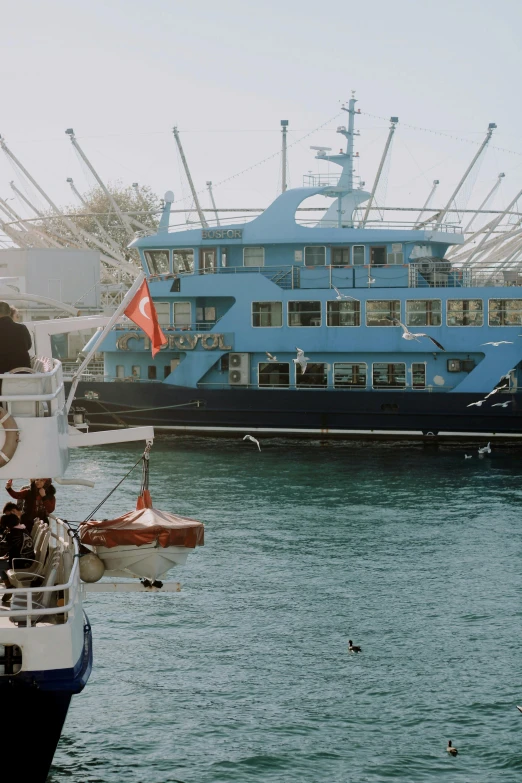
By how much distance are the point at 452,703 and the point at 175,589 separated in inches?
198

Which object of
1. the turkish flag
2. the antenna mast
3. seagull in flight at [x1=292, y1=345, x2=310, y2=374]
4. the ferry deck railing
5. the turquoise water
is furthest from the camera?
the antenna mast

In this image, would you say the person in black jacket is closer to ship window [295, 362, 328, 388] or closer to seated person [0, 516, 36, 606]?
seated person [0, 516, 36, 606]

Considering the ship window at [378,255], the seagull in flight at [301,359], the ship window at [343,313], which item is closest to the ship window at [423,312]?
the ship window at [343,313]

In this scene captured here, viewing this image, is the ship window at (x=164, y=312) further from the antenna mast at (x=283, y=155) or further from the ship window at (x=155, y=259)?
the antenna mast at (x=283, y=155)

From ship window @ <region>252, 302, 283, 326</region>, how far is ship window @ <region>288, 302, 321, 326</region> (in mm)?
501

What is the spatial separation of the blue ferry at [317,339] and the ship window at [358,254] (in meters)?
0.06

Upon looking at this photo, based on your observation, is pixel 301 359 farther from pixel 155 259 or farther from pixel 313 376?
pixel 155 259

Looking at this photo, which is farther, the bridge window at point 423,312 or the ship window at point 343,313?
the ship window at point 343,313

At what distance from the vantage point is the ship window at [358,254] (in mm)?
48344

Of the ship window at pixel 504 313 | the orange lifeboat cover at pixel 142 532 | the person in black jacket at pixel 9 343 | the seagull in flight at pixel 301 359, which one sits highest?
the ship window at pixel 504 313

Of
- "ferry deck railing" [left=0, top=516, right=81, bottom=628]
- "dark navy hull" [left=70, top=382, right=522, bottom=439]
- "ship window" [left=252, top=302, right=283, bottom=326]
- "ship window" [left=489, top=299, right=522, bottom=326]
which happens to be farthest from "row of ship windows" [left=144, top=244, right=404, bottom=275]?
"ferry deck railing" [left=0, top=516, right=81, bottom=628]

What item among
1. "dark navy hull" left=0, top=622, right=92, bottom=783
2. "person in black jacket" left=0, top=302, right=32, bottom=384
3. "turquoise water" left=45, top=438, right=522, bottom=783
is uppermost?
"person in black jacket" left=0, top=302, right=32, bottom=384

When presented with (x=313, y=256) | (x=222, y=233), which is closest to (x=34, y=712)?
(x=313, y=256)

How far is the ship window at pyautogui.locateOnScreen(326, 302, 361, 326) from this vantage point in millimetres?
47500
